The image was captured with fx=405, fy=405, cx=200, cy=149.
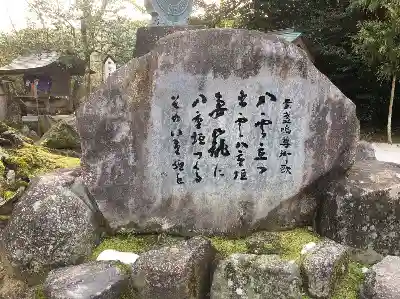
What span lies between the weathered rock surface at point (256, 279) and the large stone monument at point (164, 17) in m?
4.02

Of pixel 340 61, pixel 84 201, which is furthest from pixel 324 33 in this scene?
pixel 84 201

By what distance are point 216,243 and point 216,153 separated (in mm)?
868

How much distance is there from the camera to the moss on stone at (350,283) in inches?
136

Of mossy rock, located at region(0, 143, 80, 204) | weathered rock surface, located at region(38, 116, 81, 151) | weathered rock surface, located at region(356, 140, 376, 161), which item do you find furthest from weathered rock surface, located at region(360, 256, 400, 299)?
weathered rock surface, located at region(38, 116, 81, 151)

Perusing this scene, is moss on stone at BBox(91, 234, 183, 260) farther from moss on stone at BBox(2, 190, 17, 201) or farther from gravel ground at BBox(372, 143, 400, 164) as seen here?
gravel ground at BBox(372, 143, 400, 164)

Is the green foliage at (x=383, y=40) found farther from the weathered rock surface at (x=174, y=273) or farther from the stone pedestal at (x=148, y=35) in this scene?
the weathered rock surface at (x=174, y=273)

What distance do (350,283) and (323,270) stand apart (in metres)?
0.41

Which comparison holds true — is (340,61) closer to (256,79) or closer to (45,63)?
(45,63)

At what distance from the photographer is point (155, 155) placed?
3.90 m

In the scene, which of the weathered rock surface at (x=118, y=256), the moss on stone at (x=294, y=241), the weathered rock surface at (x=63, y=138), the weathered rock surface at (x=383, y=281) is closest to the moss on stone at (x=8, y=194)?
the weathered rock surface at (x=118, y=256)

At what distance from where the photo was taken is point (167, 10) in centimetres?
649

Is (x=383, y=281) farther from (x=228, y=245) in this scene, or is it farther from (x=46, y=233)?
(x=46, y=233)

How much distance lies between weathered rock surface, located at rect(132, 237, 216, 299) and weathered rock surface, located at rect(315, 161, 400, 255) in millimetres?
1271

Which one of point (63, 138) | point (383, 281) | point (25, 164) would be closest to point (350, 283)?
point (383, 281)
